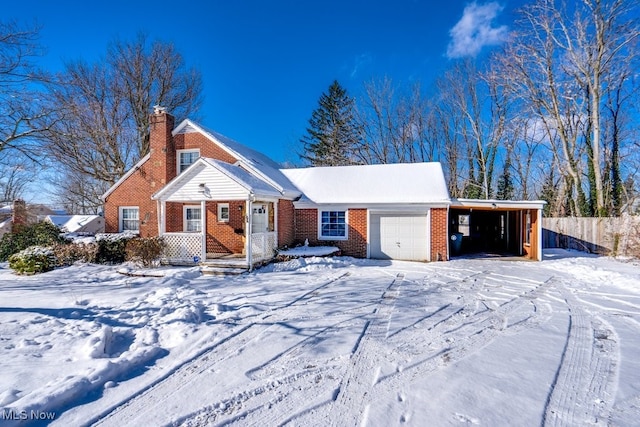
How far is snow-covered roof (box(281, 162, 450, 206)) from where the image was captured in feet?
44.5

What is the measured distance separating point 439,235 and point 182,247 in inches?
401

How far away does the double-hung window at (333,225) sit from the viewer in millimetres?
14116

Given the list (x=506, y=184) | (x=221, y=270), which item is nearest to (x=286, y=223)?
(x=221, y=270)

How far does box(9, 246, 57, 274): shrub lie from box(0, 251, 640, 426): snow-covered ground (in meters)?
2.46

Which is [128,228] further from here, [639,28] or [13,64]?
[639,28]

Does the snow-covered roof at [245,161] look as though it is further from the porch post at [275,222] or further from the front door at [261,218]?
the front door at [261,218]

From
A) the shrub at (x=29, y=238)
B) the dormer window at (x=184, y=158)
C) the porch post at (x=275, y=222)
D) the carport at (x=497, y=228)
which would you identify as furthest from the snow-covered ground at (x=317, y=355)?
the dormer window at (x=184, y=158)

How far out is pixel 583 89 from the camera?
66.1 ft

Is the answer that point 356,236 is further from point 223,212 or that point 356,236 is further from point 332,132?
point 332,132

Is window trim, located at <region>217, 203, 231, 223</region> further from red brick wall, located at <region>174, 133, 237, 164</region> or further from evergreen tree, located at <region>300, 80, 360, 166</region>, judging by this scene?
evergreen tree, located at <region>300, 80, 360, 166</region>

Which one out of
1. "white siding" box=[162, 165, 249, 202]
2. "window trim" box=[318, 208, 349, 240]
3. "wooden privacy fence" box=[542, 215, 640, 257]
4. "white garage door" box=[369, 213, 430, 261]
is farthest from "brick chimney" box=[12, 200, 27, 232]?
"wooden privacy fence" box=[542, 215, 640, 257]

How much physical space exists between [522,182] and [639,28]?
1284 centimetres

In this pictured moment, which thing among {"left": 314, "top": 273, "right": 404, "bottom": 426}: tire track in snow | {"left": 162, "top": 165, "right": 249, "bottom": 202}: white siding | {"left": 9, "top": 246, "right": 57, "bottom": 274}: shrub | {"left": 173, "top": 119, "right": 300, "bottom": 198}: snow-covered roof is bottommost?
{"left": 314, "top": 273, "right": 404, "bottom": 426}: tire track in snow

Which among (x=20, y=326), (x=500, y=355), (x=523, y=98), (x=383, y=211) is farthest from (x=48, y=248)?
(x=523, y=98)
